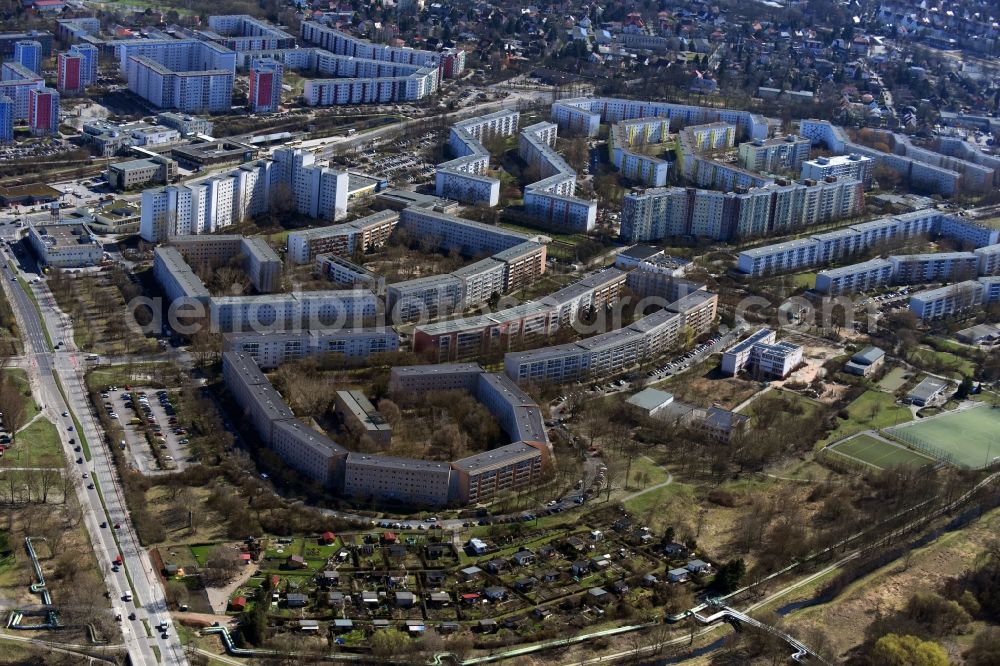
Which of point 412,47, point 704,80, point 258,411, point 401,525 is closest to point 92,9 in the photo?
point 412,47

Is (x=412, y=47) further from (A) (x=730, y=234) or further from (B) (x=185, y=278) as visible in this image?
(B) (x=185, y=278)

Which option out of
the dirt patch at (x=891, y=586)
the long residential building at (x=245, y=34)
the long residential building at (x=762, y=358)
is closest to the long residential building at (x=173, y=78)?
the long residential building at (x=245, y=34)

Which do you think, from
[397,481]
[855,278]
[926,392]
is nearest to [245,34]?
[855,278]

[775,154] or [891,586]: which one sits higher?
[775,154]

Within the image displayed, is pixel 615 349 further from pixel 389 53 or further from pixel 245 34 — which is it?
pixel 245 34

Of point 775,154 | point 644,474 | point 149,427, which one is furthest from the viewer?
point 775,154

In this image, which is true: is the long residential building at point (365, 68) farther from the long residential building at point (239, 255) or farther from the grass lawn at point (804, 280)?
the grass lawn at point (804, 280)

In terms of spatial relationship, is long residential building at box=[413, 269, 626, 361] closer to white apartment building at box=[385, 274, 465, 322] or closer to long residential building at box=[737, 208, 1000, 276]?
white apartment building at box=[385, 274, 465, 322]
